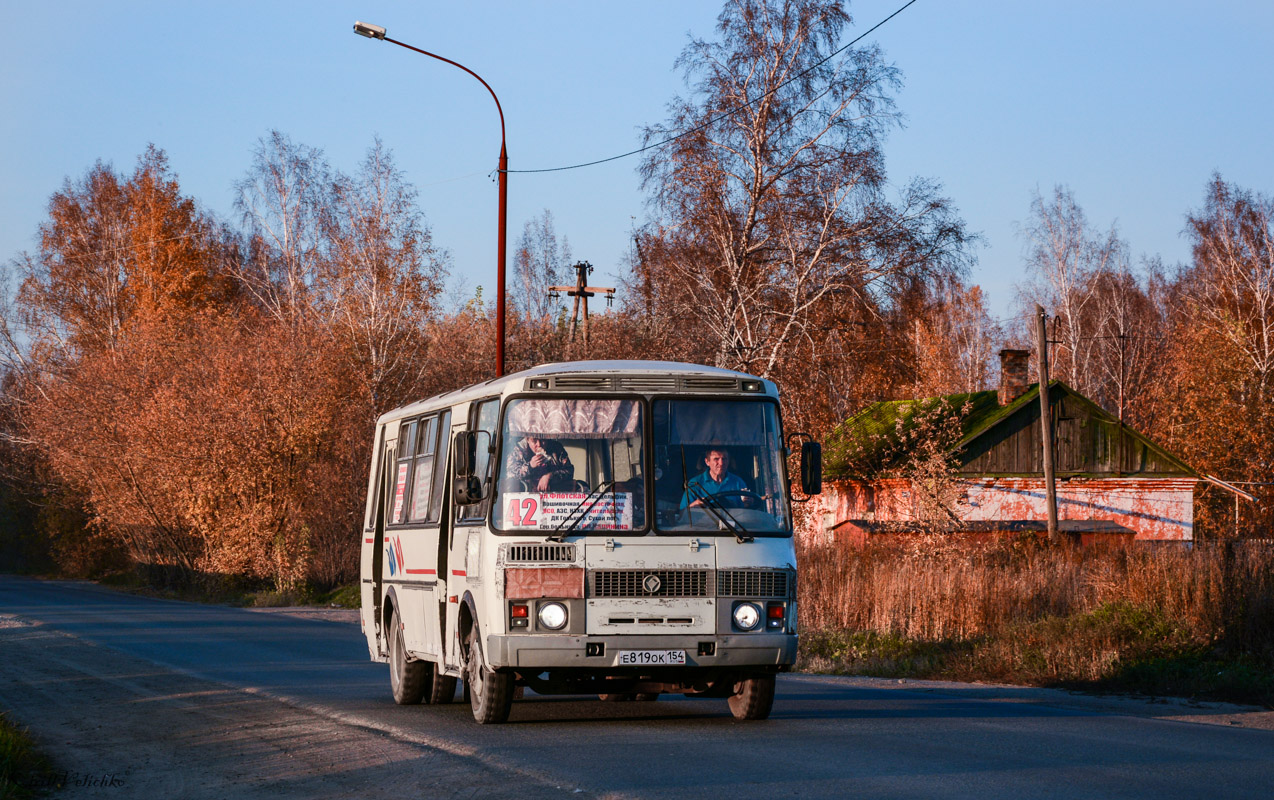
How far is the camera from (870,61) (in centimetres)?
3462

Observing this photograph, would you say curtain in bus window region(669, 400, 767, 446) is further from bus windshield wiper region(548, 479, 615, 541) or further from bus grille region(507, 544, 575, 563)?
bus grille region(507, 544, 575, 563)

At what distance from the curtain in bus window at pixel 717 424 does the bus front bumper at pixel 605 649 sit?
155 centimetres

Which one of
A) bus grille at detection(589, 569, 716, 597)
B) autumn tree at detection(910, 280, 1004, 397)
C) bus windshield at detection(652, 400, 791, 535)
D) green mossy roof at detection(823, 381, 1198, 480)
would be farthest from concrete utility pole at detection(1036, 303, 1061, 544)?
autumn tree at detection(910, 280, 1004, 397)

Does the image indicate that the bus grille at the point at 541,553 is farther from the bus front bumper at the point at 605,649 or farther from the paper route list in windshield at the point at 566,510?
the bus front bumper at the point at 605,649

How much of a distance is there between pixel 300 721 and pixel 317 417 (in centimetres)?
2843

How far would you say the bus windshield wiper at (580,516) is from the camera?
1092cm

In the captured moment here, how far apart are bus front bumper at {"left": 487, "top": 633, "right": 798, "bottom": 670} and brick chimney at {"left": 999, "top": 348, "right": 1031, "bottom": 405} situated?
38771 millimetres

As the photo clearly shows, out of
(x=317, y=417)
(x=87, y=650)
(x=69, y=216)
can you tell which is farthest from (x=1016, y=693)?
(x=69, y=216)

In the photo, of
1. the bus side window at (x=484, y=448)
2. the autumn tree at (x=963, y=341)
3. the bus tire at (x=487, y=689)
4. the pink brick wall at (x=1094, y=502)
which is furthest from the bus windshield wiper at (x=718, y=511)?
the autumn tree at (x=963, y=341)

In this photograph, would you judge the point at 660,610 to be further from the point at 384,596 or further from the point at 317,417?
the point at 317,417

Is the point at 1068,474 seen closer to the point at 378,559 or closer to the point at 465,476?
the point at 378,559

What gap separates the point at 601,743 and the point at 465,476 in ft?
7.72

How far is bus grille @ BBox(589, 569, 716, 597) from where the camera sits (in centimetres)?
1084

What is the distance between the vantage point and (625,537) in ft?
35.9
